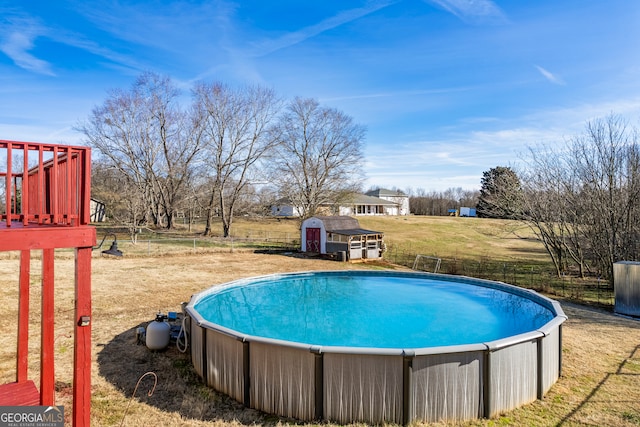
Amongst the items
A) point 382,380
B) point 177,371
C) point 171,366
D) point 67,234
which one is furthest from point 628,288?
point 67,234

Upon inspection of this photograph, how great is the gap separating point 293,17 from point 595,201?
15842 mm

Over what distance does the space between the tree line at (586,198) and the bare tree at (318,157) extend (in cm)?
2159

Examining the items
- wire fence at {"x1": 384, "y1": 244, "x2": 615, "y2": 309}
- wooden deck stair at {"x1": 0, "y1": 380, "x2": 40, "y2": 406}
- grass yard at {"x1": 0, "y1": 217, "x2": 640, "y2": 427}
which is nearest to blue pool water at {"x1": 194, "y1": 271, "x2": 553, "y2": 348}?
grass yard at {"x1": 0, "y1": 217, "x2": 640, "y2": 427}

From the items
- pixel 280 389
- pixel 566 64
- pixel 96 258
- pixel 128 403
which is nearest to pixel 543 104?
pixel 566 64

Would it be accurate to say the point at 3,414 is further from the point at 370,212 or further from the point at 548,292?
the point at 370,212

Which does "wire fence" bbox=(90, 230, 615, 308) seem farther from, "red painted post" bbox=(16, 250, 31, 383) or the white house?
the white house

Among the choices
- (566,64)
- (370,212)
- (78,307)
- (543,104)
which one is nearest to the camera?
(78,307)

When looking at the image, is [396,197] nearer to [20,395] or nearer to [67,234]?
[20,395]

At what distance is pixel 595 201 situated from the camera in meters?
16.5

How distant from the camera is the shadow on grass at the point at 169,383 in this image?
217 inches

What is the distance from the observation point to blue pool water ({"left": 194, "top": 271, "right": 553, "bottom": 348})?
9.32 meters

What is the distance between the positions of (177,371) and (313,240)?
1747cm

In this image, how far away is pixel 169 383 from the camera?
652 cm

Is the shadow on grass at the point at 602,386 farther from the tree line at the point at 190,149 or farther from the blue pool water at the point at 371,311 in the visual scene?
the tree line at the point at 190,149
